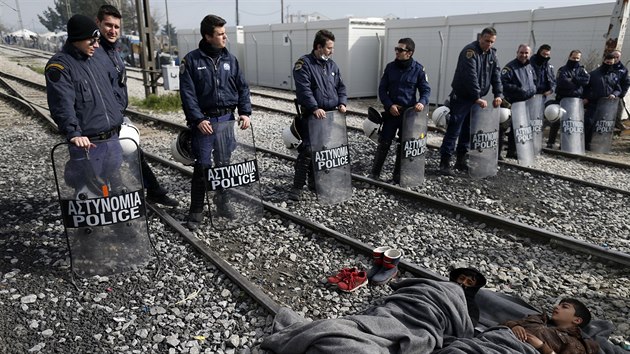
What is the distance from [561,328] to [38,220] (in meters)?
5.21

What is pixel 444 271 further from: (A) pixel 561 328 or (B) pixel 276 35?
(B) pixel 276 35

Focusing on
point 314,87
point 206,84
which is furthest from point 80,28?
point 314,87

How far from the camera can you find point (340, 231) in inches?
202

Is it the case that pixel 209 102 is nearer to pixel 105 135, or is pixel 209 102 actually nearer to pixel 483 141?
pixel 105 135

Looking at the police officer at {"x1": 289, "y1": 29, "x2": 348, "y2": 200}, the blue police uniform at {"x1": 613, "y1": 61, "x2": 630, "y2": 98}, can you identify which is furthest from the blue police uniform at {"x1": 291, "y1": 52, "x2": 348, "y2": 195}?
the blue police uniform at {"x1": 613, "y1": 61, "x2": 630, "y2": 98}

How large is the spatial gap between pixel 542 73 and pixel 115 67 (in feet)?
24.6

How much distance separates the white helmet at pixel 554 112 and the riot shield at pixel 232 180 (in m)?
6.59

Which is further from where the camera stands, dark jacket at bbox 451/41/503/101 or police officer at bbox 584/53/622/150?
police officer at bbox 584/53/622/150

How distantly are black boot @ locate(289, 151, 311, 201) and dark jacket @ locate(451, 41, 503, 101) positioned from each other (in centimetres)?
271

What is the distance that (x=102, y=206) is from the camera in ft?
12.7

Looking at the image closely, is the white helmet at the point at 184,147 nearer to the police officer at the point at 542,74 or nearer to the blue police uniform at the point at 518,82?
the blue police uniform at the point at 518,82

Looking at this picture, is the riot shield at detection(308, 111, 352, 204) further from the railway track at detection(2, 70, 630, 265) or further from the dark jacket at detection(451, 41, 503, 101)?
the dark jacket at detection(451, 41, 503, 101)

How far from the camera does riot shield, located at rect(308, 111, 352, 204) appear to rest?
562 centimetres

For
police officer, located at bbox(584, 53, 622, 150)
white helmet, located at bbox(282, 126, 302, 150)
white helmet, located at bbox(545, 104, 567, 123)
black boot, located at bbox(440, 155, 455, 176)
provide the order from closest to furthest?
white helmet, located at bbox(282, 126, 302, 150)
black boot, located at bbox(440, 155, 455, 176)
white helmet, located at bbox(545, 104, 567, 123)
police officer, located at bbox(584, 53, 622, 150)
